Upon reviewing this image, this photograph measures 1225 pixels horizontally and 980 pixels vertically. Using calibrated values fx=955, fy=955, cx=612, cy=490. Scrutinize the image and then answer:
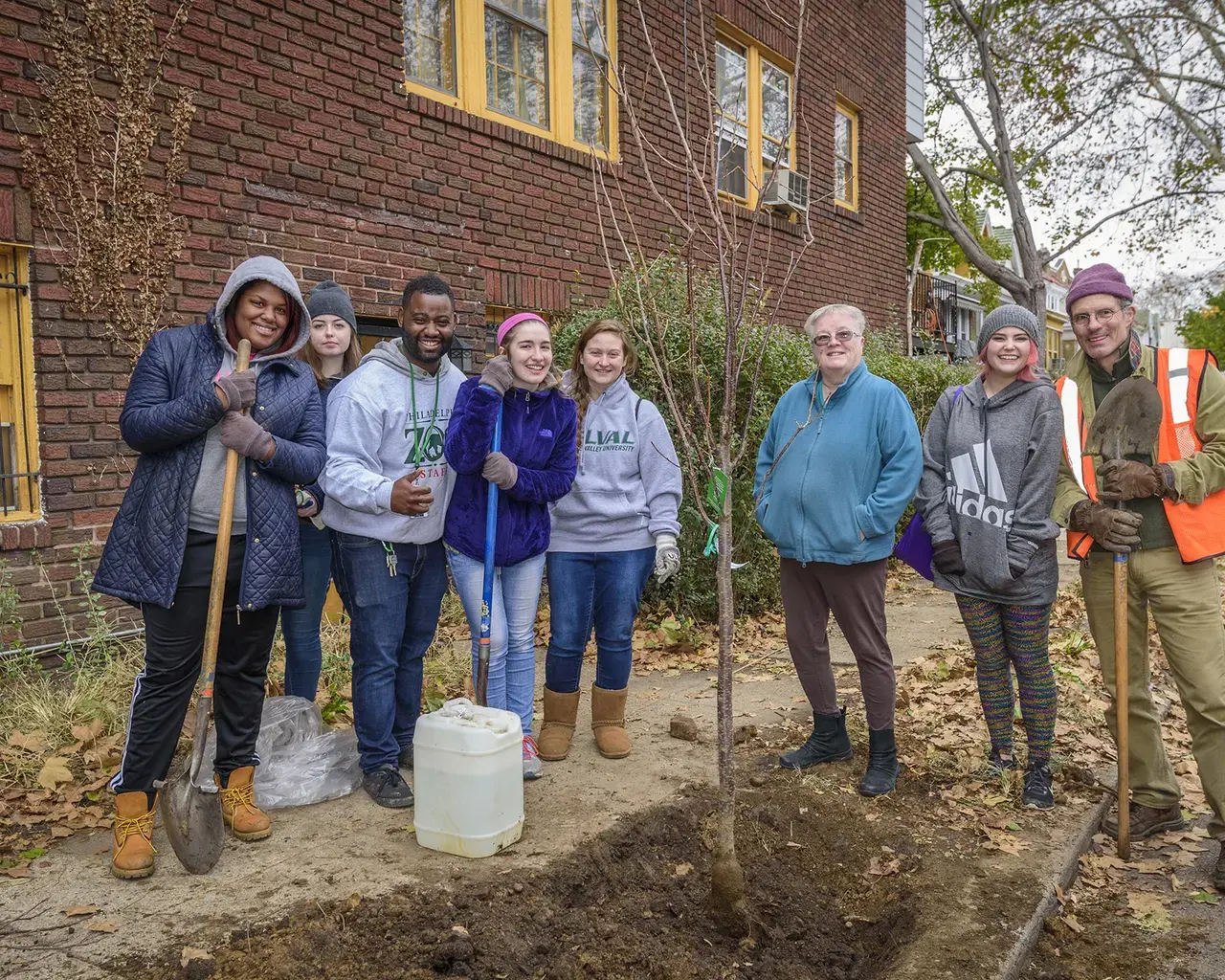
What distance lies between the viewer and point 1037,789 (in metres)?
3.99

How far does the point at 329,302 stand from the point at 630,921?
301 cm

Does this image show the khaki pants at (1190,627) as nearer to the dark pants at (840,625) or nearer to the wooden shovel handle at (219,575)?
the dark pants at (840,625)

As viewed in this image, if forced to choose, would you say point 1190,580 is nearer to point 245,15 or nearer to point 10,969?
point 10,969

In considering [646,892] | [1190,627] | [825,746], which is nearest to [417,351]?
[646,892]

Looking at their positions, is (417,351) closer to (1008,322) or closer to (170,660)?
(170,660)

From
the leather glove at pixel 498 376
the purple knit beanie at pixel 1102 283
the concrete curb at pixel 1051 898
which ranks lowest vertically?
the concrete curb at pixel 1051 898

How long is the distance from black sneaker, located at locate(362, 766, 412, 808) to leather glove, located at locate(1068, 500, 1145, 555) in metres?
2.87

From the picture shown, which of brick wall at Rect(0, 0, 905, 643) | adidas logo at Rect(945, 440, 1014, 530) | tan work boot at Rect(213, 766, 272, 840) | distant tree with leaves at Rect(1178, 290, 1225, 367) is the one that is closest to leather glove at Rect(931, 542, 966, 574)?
adidas logo at Rect(945, 440, 1014, 530)

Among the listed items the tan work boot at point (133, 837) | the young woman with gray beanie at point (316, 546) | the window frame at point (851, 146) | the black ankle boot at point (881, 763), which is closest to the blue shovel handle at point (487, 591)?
the young woman with gray beanie at point (316, 546)

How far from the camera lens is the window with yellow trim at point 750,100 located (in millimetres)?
10156

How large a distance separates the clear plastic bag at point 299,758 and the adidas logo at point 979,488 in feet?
9.14

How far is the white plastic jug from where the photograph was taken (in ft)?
11.0

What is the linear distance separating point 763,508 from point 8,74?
4378 millimetres

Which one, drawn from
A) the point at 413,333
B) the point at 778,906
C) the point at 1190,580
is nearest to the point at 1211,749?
the point at 1190,580
